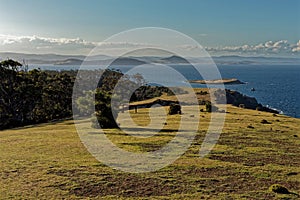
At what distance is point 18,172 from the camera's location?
873 inches

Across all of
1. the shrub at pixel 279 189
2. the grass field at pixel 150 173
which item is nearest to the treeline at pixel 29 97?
the grass field at pixel 150 173

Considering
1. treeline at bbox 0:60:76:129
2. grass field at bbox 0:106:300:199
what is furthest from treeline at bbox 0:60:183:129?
grass field at bbox 0:106:300:199

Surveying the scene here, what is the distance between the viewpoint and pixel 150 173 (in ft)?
73.9

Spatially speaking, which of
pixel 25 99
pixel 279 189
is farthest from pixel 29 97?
pixel 279 189

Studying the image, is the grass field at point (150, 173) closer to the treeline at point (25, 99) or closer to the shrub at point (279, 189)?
the shrub at point (279, 189)

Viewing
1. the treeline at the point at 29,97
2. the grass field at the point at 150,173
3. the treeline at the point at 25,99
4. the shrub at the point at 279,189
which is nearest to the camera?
the grass field at the point at 150,173

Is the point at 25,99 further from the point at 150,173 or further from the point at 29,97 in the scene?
the point at 150,173

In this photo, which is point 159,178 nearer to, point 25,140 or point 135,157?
point 135,157

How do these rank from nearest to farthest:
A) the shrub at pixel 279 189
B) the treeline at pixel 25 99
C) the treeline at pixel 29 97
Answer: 1. the shrub at pixel 279 189
2. the treeline at pixel 29 97
3. the treeline at pixel 25 99

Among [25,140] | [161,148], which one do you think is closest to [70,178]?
[161,148]

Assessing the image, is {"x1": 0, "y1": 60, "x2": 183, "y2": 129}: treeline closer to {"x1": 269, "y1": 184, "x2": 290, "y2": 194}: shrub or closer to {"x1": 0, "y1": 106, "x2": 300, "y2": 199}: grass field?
{"x1": 0, "y1": 106, "x2": 300, "y2": 199}: grass field

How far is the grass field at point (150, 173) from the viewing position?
1888cm

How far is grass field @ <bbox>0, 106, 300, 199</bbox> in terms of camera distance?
743 inches

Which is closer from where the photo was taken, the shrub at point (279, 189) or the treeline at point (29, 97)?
the shrub at point (279, 189)
